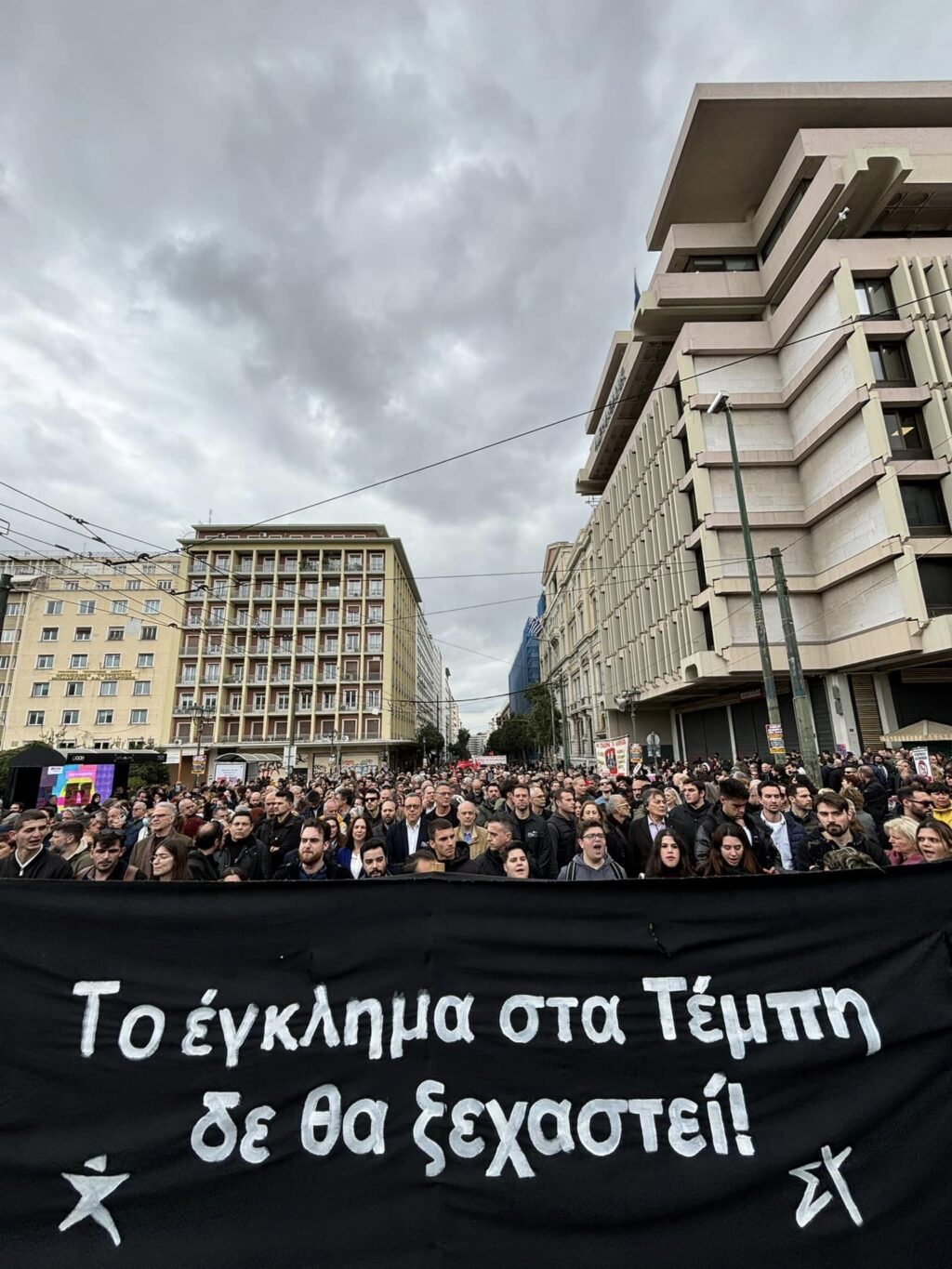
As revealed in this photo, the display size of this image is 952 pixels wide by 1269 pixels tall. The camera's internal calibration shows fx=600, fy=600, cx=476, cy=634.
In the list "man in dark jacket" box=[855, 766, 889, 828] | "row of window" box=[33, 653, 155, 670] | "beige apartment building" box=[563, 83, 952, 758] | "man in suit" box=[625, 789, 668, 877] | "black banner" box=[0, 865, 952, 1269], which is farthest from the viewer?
"row of window" box=[33, 653, 155, 670]

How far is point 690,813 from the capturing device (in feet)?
25.5

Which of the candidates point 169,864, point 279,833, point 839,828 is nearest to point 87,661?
point 279,833

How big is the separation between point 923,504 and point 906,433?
3.11 metres

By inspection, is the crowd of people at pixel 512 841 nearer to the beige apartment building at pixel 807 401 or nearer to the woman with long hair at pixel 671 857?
the woman with long hair at pixel 671 857

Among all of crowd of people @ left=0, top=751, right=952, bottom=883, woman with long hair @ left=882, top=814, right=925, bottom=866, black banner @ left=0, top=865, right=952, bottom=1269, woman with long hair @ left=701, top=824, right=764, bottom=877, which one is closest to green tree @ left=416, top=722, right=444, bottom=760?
crowd of people @ left=0, top=751, right=952, bottom=883

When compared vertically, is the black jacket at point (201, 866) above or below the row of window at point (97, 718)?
below

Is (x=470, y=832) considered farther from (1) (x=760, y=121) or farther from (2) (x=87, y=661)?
(2) (x=87, y=661)

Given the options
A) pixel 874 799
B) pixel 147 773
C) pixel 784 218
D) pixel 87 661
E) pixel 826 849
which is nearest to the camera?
pixel 826 849

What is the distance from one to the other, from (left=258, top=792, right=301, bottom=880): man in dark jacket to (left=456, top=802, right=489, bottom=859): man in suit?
179 centimetres

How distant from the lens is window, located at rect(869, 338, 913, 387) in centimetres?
2472

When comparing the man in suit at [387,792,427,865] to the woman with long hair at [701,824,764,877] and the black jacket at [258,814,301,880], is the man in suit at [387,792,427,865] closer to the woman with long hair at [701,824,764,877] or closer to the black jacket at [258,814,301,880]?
the black jacket at [258,814,301,880]

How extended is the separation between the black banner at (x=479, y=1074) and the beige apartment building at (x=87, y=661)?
5986 cm

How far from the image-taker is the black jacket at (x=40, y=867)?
4.98 meters

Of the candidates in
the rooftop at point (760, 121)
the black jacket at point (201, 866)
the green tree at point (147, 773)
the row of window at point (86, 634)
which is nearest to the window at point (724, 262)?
the rooftop at point (760, 121)
